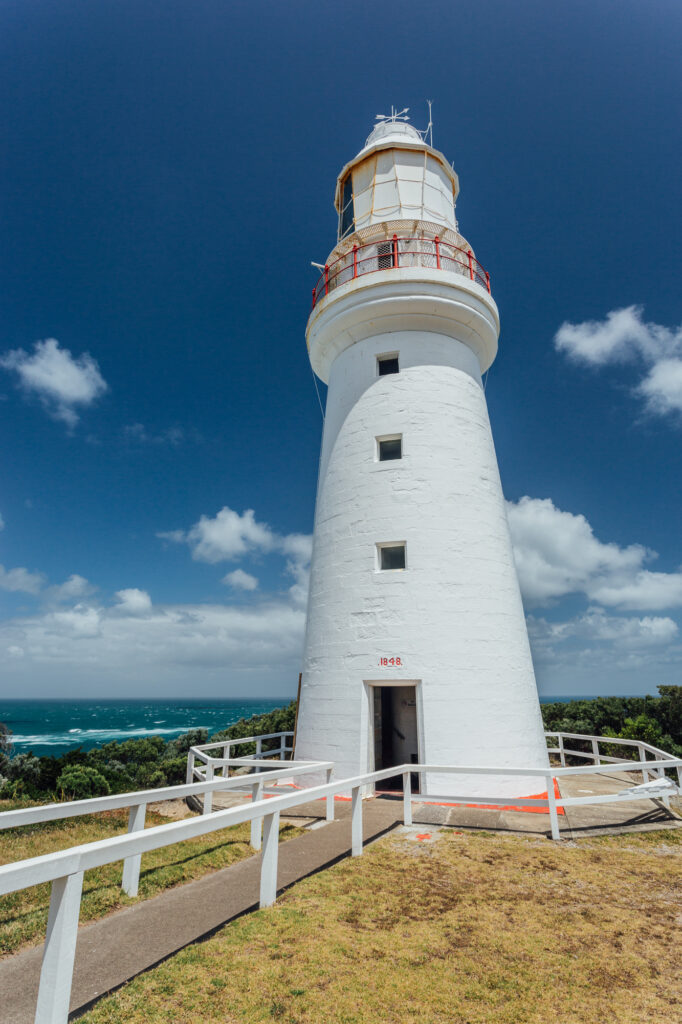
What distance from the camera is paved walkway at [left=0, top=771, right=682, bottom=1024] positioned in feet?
12.5

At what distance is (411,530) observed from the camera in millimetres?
12047

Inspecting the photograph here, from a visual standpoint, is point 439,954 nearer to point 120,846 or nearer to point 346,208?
point 120,846

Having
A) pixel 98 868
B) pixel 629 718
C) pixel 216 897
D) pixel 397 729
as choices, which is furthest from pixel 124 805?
pixel 629 718

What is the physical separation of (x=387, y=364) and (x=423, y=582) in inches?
227

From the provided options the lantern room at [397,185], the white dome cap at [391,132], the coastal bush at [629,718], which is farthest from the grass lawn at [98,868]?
the white dome cap at [391,132]

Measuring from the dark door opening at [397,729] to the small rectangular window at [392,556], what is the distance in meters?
3.00

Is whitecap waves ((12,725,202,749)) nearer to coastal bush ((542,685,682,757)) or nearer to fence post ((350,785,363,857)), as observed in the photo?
coastal bush ((542,685,682,757))

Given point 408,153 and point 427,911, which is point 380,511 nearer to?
point 427,911

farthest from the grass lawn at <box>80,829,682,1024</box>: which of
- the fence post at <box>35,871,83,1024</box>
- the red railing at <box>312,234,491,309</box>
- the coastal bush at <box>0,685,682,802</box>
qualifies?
the red railing at <box>312,234,491,309</box>

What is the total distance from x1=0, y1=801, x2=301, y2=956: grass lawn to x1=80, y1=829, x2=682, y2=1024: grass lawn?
137 cm

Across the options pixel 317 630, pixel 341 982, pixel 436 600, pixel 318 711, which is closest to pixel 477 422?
pixel 436 600

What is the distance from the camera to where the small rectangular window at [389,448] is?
13.2m

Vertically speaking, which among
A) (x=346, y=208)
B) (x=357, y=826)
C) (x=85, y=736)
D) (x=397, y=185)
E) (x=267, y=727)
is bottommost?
(x=357, y=826)

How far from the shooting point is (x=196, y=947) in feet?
14.0
